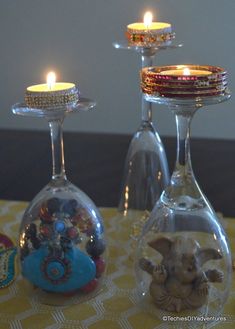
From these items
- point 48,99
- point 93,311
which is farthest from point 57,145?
point 93,311

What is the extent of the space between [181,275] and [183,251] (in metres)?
0.02

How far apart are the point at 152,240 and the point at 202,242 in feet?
0.16

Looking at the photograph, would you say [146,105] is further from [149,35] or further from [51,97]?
[51,97]

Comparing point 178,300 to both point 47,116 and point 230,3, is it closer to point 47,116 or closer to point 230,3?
point 47,116

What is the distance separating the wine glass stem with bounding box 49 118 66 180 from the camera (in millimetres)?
541

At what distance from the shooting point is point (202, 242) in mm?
527

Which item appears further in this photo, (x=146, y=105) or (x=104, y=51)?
(x=104, y=51)

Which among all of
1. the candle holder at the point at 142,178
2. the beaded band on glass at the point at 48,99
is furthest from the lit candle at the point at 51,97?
the candle holder at the point at 142,178

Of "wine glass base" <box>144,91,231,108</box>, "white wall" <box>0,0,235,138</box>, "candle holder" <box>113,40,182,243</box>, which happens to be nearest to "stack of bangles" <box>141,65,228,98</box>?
"wine glass base" <box>144,91,231,108</box>

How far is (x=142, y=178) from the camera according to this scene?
0.75 m

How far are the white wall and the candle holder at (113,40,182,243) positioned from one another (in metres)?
0.81

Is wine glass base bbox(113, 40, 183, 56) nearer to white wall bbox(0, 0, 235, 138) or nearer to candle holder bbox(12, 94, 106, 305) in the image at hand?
candle holder bbox(12, 94, 106, 305)

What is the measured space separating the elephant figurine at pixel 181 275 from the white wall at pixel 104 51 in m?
1.05

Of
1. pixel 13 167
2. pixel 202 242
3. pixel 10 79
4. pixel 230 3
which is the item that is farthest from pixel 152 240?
pixel 10 79
